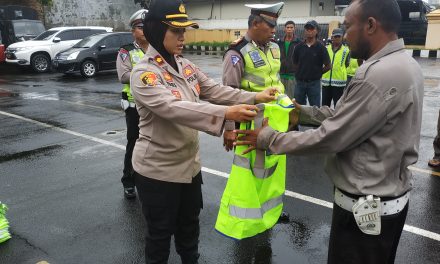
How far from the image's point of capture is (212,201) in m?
4.40

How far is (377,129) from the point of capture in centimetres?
180

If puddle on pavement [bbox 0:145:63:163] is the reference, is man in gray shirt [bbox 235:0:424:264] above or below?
above

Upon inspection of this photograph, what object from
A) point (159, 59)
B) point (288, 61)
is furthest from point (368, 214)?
point (288, 61)

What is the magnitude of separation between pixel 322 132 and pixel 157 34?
1139 millimetres

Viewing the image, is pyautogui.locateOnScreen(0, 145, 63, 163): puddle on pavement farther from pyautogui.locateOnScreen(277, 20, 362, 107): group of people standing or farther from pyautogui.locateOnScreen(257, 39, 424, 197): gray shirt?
pyautogui.locateOnScreen(257, 39, 424, 197): gray shirt

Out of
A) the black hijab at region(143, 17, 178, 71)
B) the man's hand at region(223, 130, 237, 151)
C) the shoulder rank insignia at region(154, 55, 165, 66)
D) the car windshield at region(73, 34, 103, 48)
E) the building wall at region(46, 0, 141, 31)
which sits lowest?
the man's hand at region(223, 130, 237, 151)

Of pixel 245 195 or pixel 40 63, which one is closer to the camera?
pixel 245 195

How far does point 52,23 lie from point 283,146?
26.5m

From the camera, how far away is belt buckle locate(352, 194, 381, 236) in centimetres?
187

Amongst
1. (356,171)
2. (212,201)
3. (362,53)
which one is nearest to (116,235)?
(212,201)

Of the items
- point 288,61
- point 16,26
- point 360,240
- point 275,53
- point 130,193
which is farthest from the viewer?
point 16,26

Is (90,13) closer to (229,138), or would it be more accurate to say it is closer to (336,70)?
(336,70)

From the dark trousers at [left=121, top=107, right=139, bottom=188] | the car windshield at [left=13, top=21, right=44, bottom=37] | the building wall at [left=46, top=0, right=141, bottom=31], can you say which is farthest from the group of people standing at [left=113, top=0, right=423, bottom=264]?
the building wall at [left=46, top=0, right=141, bottom=31]

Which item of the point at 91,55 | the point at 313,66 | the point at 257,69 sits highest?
the point at 257,69
